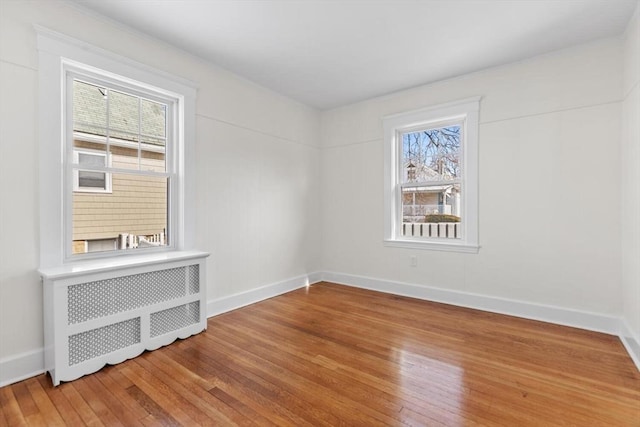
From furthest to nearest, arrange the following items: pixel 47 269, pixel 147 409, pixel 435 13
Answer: pixel 435 13 < pixel 47 269 < pixel 147 409

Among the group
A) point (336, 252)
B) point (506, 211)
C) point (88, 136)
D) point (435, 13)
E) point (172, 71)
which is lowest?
point (336, 252)

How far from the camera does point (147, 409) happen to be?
70.4 inches

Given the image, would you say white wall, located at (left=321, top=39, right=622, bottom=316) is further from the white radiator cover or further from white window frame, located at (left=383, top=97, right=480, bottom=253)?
the white radiator cover

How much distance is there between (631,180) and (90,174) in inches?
177

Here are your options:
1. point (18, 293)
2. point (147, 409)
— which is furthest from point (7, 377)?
point (147, 409)

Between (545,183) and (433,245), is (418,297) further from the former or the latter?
(545,183)

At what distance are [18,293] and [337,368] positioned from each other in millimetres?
2303

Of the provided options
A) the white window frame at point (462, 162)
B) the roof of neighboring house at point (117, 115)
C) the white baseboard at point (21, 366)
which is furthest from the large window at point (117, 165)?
the white window frame at point (462, 162)

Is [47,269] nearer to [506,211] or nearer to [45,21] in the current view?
[45,21]

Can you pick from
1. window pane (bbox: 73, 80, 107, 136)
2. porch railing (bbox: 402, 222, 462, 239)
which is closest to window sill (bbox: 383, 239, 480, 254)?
porch railing (bbox: 402, 222, 462, 239)

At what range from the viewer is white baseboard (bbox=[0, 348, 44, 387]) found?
2.04 meters

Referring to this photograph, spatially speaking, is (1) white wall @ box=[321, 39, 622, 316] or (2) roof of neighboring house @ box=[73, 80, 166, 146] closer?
(2) roof of neighboring house @ box=[73, 80, 166, 146]

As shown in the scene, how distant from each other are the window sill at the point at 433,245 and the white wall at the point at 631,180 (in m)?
1.24

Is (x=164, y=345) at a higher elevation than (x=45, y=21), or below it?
below
